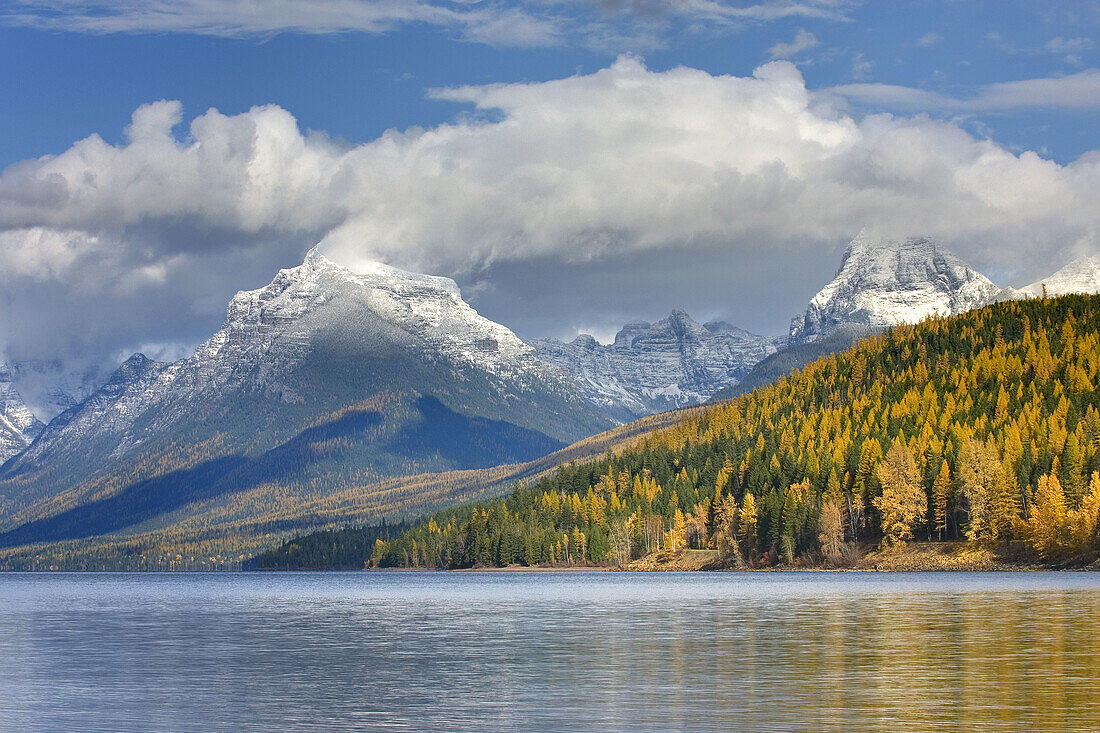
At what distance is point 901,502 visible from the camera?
617 feet

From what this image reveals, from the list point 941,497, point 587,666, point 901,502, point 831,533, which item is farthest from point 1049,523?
point 587,666

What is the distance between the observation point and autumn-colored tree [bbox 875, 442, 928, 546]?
186750 millimetres

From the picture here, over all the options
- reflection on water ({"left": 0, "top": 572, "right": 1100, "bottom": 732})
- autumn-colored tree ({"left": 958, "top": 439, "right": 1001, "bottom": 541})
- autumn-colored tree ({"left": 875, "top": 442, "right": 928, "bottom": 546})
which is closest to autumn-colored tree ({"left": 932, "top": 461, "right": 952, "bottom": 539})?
autumn-colored tree ({"left": 875, "top": 442, "right": 928, "bottom": 546})

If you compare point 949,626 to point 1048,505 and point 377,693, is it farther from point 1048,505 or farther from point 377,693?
→ point 1048,505

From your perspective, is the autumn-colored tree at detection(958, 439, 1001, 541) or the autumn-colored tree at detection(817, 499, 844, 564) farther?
the autumn-colored tree at detection(817, 499, 844, 564)

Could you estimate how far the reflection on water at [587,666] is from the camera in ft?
165

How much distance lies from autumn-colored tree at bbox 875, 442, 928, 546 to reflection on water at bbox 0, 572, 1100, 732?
6409cm

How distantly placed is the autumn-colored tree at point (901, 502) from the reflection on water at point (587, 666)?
64086 mm

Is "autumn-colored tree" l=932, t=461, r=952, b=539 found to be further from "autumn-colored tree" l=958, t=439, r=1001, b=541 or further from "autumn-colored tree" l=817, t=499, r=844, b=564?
"autumn-colored tree" l=817, t=499, r=844, b=564

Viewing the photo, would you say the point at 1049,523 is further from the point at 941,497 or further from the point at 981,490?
the point at 941,497

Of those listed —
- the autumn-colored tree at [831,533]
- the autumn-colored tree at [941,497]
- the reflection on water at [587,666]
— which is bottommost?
Answer: the reflection on water at [587,666]

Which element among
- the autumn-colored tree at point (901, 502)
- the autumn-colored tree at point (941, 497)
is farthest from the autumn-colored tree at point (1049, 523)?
the autumn-colored tree at point (901, 502)

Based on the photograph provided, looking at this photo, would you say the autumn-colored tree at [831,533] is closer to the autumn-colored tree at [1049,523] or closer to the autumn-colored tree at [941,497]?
the autumn-colored tree at [941,497]

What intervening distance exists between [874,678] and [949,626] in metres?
26.6
